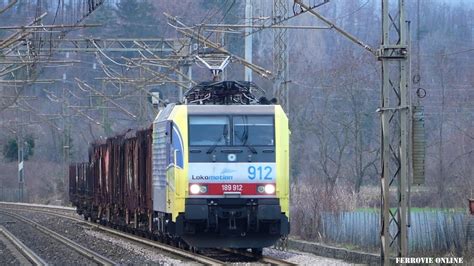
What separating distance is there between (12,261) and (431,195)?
1444 centimetres

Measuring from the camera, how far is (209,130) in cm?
2156

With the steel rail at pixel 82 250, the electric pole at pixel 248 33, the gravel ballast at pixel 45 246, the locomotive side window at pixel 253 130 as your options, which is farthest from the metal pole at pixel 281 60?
the gravel ballast at pixel 45 246

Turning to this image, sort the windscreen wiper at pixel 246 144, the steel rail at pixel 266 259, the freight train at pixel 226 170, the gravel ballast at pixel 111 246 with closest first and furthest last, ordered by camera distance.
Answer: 1. the steel rail at pixel 266 259
2. the freight train at pixel 226 170
3. the windscreen wiper at pixel 246 144
4. the gravel ballast at pixel 111 246

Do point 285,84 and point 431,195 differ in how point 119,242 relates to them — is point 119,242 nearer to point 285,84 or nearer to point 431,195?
point 285,84

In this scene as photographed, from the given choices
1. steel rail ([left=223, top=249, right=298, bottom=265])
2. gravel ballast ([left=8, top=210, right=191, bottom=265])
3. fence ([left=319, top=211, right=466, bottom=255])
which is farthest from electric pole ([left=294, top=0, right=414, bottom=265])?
gravel ballast ([left=8, top=210, right=191, bottom=265])

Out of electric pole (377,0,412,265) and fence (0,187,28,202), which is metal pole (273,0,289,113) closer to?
electric pole (377,0,412,265)

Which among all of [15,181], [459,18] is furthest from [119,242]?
[15,181]

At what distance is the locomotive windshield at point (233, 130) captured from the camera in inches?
845

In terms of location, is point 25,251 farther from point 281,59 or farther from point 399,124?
point 399,124

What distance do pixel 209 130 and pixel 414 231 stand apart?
16.0 ft

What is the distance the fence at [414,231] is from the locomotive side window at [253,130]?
3615 mm

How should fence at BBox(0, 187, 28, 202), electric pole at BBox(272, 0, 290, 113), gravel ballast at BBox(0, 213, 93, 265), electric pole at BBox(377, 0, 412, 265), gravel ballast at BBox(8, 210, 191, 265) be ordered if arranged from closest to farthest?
1. electric pole at BBox(377, 0, 412, 265)
2. gravel ballast at BBox(8, 210, 191, 265)
3. gravel ballast at BBox(0, 213, 93, 265)
4. electric pole at BBox(272, 0, 290, 113)
5. fence at BBox(0, 187, 28, 202)

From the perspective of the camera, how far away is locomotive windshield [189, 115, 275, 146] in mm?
21469

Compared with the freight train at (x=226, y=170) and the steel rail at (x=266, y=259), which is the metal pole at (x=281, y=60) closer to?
the freight train at (x=226, y=170)
